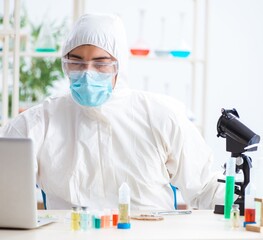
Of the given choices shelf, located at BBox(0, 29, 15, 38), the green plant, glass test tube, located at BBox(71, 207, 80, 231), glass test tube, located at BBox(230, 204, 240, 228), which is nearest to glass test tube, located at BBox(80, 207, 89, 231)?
glass test tube, located at BBox(71, 207, 80, 231)

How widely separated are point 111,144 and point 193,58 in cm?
184

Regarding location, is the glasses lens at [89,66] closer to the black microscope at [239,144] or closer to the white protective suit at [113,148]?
the white protective suit at [113,148]

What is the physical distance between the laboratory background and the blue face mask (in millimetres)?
1845

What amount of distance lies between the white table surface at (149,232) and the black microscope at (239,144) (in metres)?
0.23

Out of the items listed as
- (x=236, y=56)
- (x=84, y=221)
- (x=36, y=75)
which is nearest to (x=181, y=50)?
(x=236, y=56)

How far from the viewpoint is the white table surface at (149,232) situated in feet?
7.07

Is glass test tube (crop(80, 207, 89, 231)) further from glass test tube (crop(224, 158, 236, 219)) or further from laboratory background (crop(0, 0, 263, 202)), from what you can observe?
laboratory background (crop(0, 0, 263, 202))

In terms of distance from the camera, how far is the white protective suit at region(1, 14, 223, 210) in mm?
2980

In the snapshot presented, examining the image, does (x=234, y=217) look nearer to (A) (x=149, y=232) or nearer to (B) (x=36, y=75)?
(A) (x=149, y=232)

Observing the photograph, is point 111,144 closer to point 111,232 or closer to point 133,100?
point 133,100

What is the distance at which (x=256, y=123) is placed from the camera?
5191 mm

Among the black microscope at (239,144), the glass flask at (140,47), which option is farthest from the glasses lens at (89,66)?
the glass flask at (140,47)

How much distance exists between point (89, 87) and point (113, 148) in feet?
0.89

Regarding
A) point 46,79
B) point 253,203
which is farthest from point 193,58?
point 253,203
